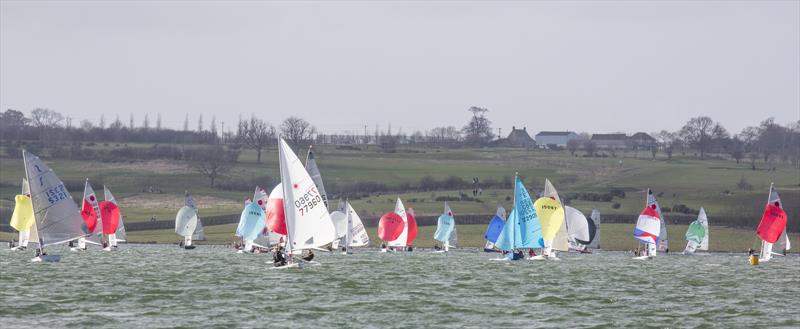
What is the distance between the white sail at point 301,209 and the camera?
61.2 metres

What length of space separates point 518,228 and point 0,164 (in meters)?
128

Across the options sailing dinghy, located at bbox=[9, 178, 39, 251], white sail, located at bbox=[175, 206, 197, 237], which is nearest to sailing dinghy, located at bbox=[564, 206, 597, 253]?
white sail, located at bbox=[175, 206, 197, 237]

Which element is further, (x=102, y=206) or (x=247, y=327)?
(x=102, y=206)

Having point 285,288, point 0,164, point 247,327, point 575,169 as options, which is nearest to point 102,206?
point 285,288

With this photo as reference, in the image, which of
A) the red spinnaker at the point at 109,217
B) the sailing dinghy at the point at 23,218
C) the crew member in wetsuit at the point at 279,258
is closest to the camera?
the crew member in wetsuit at the point at 279,258

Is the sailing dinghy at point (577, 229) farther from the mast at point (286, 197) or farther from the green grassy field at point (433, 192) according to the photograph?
the mast at point (286, 197)

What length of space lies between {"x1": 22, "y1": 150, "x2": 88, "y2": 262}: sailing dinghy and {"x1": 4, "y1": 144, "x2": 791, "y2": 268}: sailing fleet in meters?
0.05

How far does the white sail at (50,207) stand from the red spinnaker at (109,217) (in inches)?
1074

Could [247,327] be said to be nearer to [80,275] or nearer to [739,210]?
[80,275]

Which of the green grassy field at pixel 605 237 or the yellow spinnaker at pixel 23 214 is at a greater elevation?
the yellow spinnaker at pixel 23 214

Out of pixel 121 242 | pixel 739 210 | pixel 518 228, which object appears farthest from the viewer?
pixel 739 210

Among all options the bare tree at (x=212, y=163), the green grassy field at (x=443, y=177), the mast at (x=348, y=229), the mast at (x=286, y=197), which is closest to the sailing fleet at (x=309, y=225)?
the mast at (x=286, y=197)

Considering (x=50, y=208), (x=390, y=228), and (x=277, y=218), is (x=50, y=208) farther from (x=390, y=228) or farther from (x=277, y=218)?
(x=390, y=228)

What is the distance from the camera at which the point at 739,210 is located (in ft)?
458
